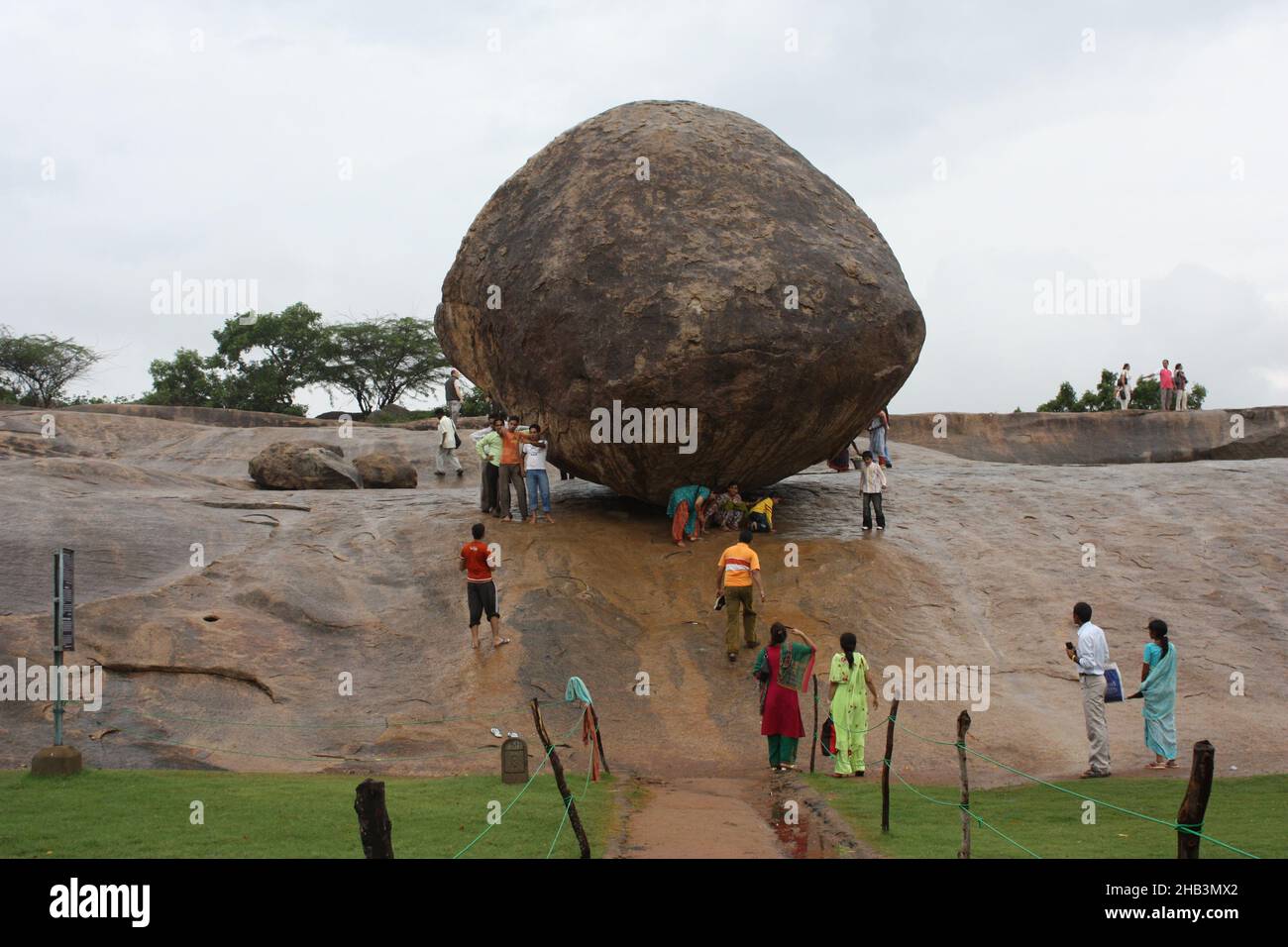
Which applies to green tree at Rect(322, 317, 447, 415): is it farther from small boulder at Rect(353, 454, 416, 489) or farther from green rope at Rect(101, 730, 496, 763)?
green rope at Rect(101, 730, 496, 763)

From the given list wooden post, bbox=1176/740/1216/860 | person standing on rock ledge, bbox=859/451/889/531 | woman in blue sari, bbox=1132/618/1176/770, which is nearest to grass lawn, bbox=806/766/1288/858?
woman in blue sari, bbox=1132/618/1176/770

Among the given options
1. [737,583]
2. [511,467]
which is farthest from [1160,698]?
[511,467]

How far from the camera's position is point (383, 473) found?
1981 centimetres

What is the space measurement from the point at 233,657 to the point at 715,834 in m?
6.00

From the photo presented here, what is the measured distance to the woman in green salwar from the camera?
10.2 meters

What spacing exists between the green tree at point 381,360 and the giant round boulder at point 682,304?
25.3 meters

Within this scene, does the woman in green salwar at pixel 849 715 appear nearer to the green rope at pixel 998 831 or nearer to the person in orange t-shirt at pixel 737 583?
the green rope at pixel 998 831

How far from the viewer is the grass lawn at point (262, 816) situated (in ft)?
22.5

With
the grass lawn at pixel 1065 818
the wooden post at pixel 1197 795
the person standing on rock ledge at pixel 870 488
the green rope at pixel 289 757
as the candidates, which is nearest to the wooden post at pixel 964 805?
the grass lawn at pixel 1065 818

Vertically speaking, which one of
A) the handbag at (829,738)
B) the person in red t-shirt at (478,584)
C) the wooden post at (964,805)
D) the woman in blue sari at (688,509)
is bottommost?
the handbag at (829,738)

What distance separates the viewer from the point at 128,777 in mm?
9016

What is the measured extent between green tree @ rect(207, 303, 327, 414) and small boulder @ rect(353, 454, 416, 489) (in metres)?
19.0
